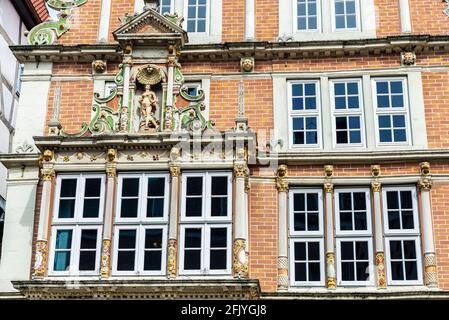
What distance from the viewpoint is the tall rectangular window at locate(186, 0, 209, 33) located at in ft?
78.3

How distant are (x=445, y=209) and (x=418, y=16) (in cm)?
522

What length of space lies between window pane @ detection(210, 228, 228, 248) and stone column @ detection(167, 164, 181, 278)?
2.64 feet

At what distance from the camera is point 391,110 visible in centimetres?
2238

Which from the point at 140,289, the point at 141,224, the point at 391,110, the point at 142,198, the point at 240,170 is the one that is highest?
the point at 391,110

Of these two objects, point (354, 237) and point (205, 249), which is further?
point (354, 237)

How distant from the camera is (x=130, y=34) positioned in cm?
2281

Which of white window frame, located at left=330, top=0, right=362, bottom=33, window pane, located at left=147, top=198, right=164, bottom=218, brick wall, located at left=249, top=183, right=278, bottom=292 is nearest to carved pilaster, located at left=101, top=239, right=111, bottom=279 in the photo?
window pane, located at left=147, top=198, right=164, bottom=218

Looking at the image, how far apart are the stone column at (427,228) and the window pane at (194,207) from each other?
5093mm

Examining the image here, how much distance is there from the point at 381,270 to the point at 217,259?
3707mm

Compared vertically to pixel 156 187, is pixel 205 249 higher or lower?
lower

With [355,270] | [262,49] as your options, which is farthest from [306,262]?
[262,49]

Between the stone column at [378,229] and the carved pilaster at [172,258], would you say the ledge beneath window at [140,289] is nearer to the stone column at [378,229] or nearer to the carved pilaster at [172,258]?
the carved pilaster at [172,258]

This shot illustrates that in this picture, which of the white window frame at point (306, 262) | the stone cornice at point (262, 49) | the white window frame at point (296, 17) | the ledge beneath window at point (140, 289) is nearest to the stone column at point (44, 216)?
the ledge beneath window at point (140, 289)

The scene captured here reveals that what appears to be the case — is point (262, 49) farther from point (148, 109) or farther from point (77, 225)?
point (77, 225)
